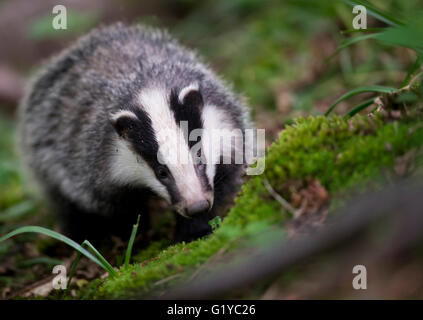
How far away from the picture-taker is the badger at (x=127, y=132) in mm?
3889

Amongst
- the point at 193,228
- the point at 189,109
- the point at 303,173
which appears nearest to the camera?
the point at 303,173

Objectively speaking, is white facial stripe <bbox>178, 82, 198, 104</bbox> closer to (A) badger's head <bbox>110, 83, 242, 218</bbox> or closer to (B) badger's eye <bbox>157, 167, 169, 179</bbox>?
(A) badger's head <bbox>110, 83, 242, 218</bbox>

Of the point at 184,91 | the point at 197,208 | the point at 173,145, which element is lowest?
the point at 197,208

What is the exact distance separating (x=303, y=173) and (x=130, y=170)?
1761mm

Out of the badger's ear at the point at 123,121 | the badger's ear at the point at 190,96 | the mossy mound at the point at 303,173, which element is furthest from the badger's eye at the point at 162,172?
the mossy mound at the point at 303,173

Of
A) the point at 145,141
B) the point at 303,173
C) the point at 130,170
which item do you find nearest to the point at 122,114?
the point at 145,141

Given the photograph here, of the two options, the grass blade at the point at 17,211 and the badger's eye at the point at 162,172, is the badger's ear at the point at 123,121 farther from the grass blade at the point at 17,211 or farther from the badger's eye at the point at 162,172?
the grass blade at the point at 17,211

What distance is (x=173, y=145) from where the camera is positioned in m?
3.78

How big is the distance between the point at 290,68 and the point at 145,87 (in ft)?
13.1

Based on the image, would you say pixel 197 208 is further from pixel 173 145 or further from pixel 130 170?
pixel 130 170

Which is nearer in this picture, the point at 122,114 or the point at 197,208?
the point at 197,208

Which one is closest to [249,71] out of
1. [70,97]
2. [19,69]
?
[70,97]

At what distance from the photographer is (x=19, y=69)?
12312 millimetres
